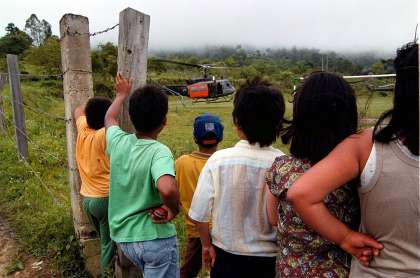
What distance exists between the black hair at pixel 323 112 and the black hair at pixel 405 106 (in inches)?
7.2

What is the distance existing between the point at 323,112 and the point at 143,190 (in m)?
0.98

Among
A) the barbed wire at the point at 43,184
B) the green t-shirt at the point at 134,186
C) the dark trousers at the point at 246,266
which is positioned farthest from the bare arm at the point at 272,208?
the barbed wire at the point at 43,184

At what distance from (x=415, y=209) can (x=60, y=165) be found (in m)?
5.85

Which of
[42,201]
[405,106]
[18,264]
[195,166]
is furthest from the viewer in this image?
[42,201]

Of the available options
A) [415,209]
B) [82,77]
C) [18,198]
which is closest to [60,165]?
[18,198]

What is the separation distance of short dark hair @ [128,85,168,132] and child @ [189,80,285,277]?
36cm

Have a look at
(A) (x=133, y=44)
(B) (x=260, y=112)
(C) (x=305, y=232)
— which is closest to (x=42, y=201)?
(A) (x=133, y=44)

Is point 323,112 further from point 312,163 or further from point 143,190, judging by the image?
point 143,190

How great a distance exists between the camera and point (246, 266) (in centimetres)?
178

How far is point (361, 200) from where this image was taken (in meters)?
1.25

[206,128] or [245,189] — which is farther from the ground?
[206,128]

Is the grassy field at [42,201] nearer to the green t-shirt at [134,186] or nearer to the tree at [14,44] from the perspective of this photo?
the green t-shirt at [134,186]

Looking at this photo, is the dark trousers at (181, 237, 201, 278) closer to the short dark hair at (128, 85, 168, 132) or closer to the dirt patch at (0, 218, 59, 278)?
the short dark hair at (128, 85, 168, 132)

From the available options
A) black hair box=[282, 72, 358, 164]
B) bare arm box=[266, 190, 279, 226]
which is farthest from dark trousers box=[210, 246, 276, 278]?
black hair box=[282, 72, 358, 164]
